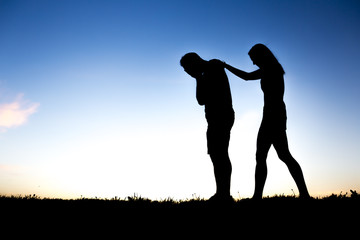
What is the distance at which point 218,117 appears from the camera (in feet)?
15.7

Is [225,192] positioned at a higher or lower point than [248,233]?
higher

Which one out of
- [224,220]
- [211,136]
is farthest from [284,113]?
[224,220]

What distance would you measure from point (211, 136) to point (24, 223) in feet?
10.3

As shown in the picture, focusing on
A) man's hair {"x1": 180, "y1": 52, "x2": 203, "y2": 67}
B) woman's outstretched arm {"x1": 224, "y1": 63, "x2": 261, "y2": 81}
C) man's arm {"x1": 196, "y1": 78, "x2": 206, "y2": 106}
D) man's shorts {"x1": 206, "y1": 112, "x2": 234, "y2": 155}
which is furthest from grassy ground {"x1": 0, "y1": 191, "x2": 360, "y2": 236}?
man's hair {"x1": 180, "y1": 52, "x2": 203, "y2": 67}

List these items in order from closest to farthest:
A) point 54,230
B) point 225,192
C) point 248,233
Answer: point 248,233, point 54,230, point 225,192

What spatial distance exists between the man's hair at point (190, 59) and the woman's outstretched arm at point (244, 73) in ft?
1.82

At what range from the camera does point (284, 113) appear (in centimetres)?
480

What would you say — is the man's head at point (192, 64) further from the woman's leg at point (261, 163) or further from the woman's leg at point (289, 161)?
the woman's leg at point (289, 161)

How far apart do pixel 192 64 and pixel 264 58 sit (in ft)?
4.31

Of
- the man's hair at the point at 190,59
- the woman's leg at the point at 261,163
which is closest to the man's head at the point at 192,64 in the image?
the man's hair at the point at 190,59

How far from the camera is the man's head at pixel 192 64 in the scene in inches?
197

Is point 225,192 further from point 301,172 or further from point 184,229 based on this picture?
point 184,229

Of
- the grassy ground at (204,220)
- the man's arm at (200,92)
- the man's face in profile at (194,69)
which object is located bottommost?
the grassy ground at (204,220)

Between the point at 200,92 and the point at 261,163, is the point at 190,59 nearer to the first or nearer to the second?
the point at 200,92
